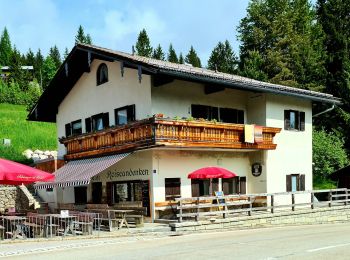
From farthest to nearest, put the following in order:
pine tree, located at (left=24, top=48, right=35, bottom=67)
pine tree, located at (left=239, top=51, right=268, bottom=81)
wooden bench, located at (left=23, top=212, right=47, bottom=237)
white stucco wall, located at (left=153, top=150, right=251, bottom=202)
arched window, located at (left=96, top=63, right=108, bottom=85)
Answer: pine tree, located at (left=24, top=48, right=35, bottom=67), pine tree, located at (left=239, top=51, right=268, bottom=81), arched window, located at (left=96, top=63, right=108, bottom=85), white stucco wall, located at (left=153, top=150, right=251, bottom=202), wooden bench, located at (left=23, top=212, right=47, bottom=237)

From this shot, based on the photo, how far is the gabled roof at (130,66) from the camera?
22.0 metres

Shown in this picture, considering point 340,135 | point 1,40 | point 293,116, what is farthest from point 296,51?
Answer: point 1,40

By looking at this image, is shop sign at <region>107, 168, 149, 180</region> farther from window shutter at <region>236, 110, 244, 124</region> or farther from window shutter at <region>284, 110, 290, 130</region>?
window shutter at <region>284, 110, 290, 130</region>

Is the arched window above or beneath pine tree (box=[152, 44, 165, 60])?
beneath

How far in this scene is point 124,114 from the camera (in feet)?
83.5

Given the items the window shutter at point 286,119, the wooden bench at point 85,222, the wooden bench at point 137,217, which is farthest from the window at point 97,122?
the window shutter at point 286,119

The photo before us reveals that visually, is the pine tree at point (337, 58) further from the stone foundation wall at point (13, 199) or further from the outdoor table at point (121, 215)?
the outdoor table at point (121, 215)

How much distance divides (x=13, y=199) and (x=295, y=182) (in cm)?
1626

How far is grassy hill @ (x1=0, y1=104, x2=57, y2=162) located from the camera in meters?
37.6

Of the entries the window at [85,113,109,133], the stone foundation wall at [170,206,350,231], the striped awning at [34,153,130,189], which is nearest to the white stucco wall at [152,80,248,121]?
the striped awning at [34,153,130,189]

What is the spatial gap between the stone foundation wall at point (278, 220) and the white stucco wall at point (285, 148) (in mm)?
2491

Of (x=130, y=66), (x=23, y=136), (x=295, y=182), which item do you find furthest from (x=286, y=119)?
(x=23, y=136)

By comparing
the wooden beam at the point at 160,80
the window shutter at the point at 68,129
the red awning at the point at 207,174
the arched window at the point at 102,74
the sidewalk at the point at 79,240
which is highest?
the arched window at the point at 102,74

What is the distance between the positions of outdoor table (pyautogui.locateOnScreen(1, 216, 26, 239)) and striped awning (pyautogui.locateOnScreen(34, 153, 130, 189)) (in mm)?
4369
